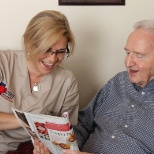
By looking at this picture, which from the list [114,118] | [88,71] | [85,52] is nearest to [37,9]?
[85,52]

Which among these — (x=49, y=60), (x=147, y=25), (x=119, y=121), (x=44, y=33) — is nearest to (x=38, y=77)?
(x=49, y=60)

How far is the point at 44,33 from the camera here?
1.27 metres

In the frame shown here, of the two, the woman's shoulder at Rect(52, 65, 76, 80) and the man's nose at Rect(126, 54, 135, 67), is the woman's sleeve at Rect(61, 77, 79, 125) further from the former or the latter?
the man's nose at Rect(126, 54, 135, 67)

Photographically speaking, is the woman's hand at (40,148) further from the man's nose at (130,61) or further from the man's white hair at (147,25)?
the man's white hair at (147,25)

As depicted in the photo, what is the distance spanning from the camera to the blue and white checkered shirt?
4.30ft

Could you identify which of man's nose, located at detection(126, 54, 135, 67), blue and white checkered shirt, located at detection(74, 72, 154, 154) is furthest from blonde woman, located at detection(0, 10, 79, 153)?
man's nose, located at detection(126, 54, 135, 67)

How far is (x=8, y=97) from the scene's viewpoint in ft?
4.61

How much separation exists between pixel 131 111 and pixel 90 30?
647 mm

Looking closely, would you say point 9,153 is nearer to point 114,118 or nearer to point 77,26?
point 114,118

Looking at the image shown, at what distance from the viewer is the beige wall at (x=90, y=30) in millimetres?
1683

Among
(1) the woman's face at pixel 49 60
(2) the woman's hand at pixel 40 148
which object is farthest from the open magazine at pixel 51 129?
(1) the woman's face at pixel 49 60

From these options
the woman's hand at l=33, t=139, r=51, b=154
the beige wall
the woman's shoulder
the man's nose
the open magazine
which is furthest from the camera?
the beige wall

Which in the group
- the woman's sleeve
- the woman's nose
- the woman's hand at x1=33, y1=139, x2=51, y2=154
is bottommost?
the woman's hand at x1=33, y1=139, x2=51, y2=154

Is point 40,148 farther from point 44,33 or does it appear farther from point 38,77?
point 44,33
